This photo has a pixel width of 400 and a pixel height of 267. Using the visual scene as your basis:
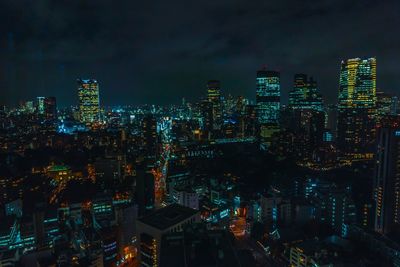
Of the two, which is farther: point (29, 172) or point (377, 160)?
point (29, 172)

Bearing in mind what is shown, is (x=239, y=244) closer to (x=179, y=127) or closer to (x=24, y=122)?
(x=24, y=122)

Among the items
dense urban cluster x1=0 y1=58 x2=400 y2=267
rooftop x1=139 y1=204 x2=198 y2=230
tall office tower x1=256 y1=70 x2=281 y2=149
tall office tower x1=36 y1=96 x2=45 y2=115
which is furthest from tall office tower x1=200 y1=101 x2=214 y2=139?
rooftop x1=139 y1=204 x2=198 y2=230

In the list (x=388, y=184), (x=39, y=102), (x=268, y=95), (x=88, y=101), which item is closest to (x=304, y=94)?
(x=268, y=95)

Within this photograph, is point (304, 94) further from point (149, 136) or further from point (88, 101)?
point (88, 101)

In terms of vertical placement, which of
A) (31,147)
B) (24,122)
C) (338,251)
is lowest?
(338,251)

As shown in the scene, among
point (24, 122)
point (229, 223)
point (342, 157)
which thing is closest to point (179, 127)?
point (24, 122)

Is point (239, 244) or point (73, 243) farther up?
point (73, 243)

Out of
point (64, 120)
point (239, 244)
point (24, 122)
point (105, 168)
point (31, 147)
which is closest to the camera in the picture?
point (239, 244)
